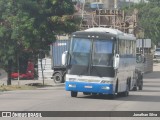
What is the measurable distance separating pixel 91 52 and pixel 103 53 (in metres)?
0.56

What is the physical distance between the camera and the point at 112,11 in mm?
67625

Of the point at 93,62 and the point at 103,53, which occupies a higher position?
the point at 103,53

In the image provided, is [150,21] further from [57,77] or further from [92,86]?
[92,86]

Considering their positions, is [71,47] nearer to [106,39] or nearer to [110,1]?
[106,39]

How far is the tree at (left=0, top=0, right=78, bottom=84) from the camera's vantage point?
142ft

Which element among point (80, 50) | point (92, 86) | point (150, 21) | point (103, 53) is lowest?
point (92, 86)

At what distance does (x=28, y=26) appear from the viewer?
1700 inches

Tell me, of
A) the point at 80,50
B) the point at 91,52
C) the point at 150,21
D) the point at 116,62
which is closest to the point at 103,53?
the point at 91,52

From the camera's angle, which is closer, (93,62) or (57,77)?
(93,62)

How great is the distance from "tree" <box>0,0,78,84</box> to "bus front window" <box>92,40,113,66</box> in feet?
43.0

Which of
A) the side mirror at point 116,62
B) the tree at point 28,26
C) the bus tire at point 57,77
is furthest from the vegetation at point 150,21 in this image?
the side mirror at point 116,62

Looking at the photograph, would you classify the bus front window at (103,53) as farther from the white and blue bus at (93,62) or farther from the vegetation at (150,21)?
the vegetation at (150,21)

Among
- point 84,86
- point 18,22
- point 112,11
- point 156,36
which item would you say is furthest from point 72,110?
point 156,36

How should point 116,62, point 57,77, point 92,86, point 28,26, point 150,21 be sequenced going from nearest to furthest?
point 92,86 < point 116,62 < point 28,26 < point 57,77 < point 150,21
